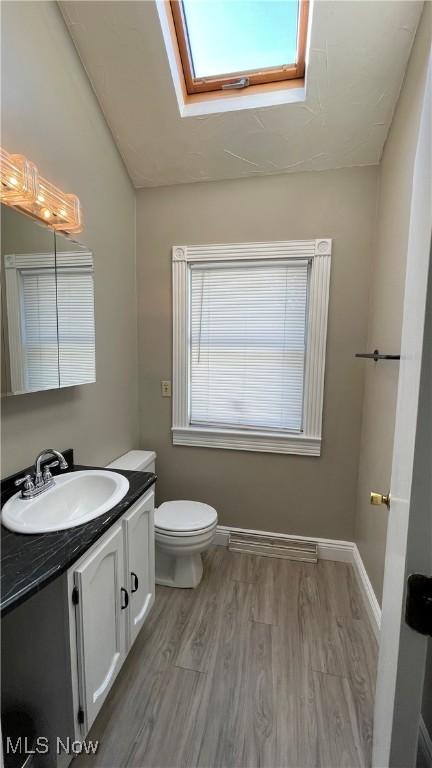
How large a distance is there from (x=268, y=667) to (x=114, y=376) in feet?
5.47

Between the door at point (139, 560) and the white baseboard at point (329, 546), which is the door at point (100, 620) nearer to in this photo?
the door at point (139, 560)

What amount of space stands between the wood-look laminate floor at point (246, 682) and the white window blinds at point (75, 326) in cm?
131

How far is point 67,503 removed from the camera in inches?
53.2

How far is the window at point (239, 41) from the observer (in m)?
1.52

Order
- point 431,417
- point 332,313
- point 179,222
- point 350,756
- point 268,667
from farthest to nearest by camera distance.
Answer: point 179,222
point 332,313
point 268,667
point 350,756
point 431,417

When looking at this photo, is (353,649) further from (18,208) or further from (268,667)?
(18,208)

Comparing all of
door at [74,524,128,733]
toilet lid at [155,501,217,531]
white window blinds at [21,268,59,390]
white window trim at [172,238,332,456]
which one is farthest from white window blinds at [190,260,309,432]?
door at [74,524,128,733]

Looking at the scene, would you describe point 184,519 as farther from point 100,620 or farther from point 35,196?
point 35,196

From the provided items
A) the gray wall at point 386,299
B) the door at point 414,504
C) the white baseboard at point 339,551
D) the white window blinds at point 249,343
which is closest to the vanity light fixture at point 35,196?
the white window blinds at point 249,343

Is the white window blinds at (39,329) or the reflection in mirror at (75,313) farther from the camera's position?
the reflection in mirror at (75,313)

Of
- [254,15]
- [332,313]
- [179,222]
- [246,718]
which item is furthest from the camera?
[179,222]

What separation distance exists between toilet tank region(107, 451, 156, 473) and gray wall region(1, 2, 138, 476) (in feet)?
0.18

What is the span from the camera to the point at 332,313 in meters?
2.00

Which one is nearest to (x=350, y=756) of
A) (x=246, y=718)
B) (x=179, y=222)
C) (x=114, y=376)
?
(x=246, y=718)
